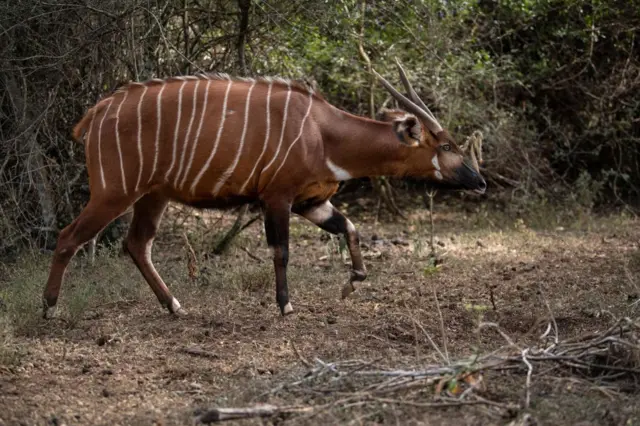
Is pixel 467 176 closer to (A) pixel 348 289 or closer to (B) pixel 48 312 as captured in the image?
(A) pixel 348 289

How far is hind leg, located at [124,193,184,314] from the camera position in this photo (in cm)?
610

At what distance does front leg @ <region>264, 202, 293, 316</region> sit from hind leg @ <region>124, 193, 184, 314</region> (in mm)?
632

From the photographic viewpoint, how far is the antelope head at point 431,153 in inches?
247

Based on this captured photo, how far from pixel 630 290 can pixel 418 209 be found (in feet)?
15.1

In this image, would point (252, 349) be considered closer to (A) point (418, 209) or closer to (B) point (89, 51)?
(B) point (89, 51)

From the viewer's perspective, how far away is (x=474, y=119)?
32.7 feet

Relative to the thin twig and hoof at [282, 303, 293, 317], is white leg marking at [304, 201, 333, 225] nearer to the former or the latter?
hoof at [282, 303, 293, 317]

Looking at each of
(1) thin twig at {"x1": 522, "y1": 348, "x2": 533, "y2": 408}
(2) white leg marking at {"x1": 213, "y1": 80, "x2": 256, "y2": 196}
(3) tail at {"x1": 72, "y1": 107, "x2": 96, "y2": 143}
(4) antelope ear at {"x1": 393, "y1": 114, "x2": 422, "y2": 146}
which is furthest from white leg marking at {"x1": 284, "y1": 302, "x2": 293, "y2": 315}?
(1) thin twig at {"x1": 522, "y1": 348, "x2": 533, "y2": 408}

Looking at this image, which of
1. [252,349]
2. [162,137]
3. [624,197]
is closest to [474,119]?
[624,197]

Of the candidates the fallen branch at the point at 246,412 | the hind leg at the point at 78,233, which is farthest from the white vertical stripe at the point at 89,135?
the fallen branch at the point at 246,412

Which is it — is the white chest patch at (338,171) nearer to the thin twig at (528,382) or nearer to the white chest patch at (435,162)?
the white chest patch at (435,162)

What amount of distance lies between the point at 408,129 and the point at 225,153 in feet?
3.79

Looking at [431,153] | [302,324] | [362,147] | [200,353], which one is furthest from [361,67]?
[200,353]

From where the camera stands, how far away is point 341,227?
6402mm
